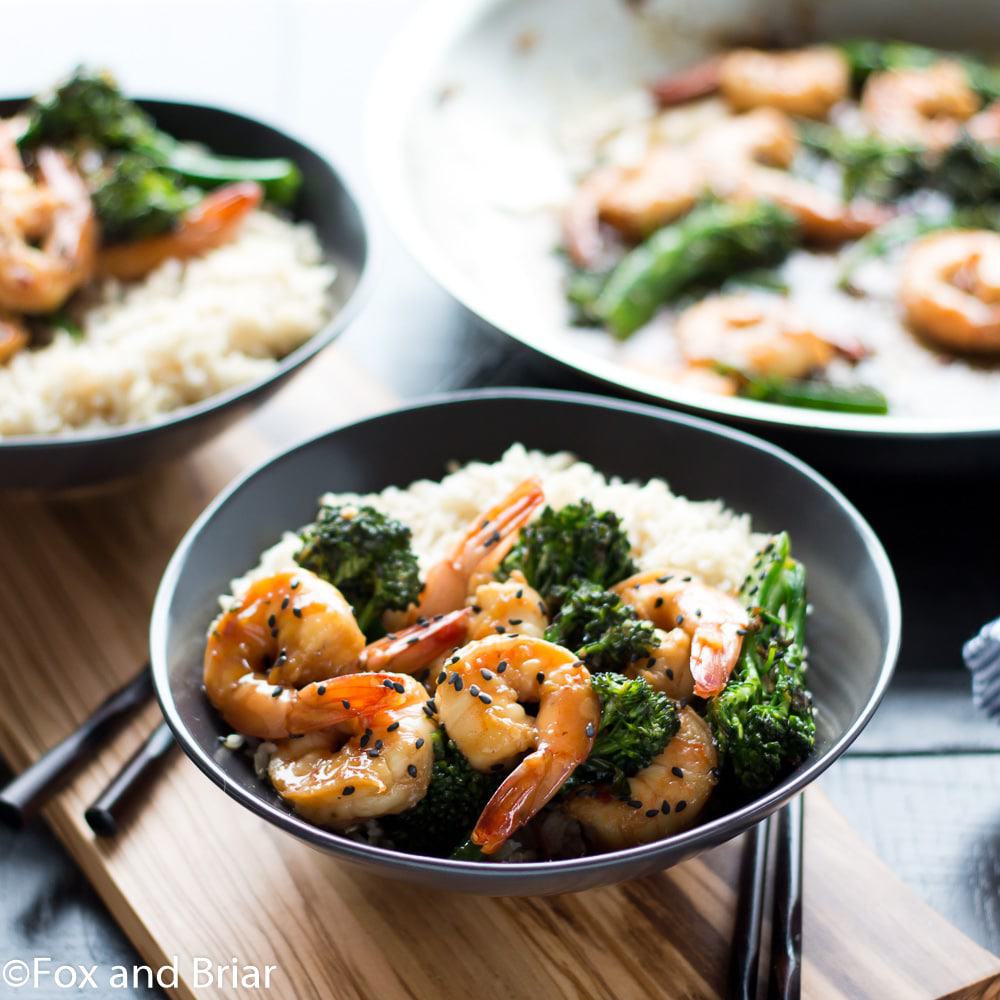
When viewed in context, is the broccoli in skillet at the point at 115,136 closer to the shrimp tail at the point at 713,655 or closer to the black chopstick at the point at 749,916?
the shrimp tail at the point at 713,655

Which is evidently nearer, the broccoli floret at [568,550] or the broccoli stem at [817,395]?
the broccoli floret at [568,550]

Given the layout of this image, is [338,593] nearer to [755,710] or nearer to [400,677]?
[400,677]

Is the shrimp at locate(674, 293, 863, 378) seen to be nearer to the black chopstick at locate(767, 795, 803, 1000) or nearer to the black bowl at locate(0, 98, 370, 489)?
the black bowl at locate(0, 98, 370, 489)

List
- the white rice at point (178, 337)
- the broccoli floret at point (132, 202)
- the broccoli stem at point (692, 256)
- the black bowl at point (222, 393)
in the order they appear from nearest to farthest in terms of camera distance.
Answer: the black bowl at point (222, 393) → the white rice at point (178, 337) → the broccoli floret at point (132, 202) → the broccoli stem at point (692, 256)

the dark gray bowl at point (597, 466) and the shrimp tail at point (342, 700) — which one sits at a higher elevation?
the shrimp tail at point (342, 700)

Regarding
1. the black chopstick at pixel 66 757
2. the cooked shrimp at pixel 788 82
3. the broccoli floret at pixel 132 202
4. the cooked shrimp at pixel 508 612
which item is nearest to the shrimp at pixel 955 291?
the cooked shrimp at pixel 788 82

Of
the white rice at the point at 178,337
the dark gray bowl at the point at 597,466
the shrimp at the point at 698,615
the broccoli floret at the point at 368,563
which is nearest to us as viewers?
the dark gray bowl at the point at 597,466
